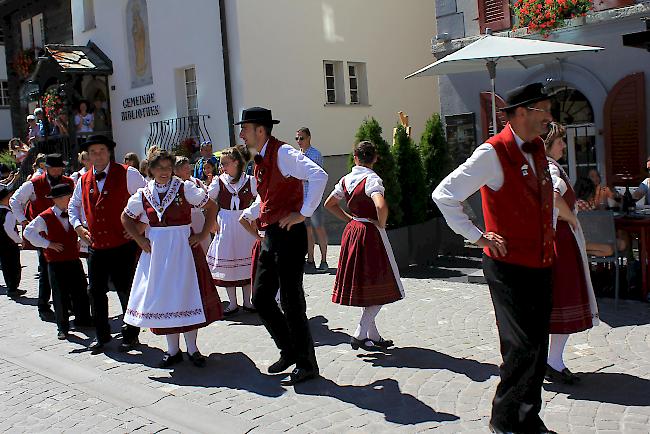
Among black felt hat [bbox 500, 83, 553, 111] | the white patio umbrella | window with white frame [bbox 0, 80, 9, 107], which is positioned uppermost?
window with white frame [bbox 0, 80, 9, 107]

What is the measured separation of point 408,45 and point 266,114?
15155mm

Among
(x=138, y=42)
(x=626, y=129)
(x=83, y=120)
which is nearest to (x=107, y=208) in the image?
(x=626, y=129)

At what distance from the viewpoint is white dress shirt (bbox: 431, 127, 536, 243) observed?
4.09 m

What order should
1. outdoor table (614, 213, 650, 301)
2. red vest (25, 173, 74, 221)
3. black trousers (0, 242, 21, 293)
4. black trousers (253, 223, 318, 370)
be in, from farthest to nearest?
black trousers (0, 242, 21, 293) < red vest (25, 173, 74, 221) < outdoor table (614, 213, 650, 301) < black trousers (253, 223, 318, 370)

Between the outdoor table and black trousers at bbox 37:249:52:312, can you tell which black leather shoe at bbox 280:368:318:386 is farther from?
black trousers at bbox 37:249:52:312

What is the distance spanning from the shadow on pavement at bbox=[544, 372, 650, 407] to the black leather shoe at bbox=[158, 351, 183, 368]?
10.3 ft

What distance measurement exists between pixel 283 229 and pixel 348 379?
1.27 meters

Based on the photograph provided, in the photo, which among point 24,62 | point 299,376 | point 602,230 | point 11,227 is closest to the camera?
Answer: point 299,376

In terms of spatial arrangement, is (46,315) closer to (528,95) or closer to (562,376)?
(562,376)

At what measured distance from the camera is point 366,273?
20.6ft

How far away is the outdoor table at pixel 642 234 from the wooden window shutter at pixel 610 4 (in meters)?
4.54

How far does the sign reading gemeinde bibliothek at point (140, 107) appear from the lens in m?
19.0

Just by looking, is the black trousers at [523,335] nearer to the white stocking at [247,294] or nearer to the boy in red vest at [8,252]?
the white stocking at [247,294]

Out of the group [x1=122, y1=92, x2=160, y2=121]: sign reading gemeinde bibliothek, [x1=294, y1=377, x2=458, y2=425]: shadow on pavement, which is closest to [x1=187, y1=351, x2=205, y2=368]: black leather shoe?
[x1=294, y1=377, x2=458, y2=425]: shadow on pavement
